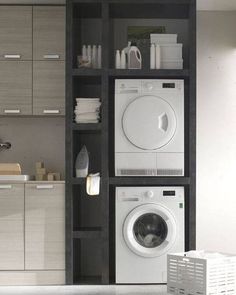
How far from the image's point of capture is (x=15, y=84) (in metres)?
5.54

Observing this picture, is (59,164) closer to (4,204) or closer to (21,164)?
(21,164)

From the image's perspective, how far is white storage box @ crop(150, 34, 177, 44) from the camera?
5488 mm

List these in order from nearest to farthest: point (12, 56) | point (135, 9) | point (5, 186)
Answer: point (5, 186), point (12, 56), point (135, 9)

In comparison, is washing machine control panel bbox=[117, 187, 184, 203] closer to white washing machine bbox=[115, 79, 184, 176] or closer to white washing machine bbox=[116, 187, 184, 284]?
white washing machine bbox=[116, 187, 184, 284]

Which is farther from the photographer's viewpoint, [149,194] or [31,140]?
[31,140]

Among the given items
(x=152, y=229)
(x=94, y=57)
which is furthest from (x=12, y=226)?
(x=94, y=57)

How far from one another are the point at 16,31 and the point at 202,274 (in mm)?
2676

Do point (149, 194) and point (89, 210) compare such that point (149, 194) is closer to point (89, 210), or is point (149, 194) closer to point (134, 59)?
point (89, 210)

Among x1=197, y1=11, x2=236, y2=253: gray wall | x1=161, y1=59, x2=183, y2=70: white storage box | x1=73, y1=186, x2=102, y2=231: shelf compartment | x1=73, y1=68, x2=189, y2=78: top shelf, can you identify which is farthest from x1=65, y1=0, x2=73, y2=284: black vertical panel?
x1=197, y1=11, x2=236, y2=253: gray wall

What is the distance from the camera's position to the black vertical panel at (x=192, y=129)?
5.33 meters

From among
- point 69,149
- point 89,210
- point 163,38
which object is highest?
point 163,38

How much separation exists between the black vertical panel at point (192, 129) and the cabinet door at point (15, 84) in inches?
56.1

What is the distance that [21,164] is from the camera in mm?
5930

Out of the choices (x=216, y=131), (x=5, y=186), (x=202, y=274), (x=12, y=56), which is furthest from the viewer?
(x=216, y=131)
